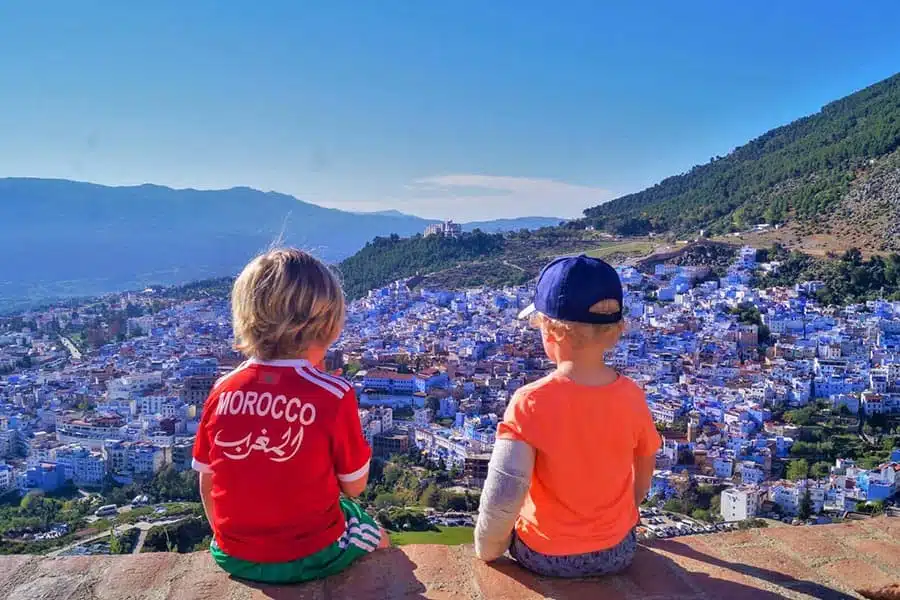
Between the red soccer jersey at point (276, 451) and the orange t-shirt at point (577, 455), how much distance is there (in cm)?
35

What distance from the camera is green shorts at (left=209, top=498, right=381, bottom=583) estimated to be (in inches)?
56.6

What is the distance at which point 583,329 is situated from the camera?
54.9 inches

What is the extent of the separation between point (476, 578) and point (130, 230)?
99.8 m

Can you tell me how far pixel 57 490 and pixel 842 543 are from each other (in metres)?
16.5

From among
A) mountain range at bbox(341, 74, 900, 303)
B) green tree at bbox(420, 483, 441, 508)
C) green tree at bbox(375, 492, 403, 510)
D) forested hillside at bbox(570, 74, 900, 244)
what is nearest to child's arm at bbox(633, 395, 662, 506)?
green tree at bbox(375, 492, 403, 510)

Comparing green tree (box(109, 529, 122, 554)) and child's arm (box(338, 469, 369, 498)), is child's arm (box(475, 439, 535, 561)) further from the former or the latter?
green tree (box(109, 529, 122, 554))

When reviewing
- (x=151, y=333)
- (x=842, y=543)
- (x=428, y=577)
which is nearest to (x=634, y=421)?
(x=428, y=577)

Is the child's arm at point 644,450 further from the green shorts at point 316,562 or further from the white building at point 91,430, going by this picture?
the white building at point 91,430

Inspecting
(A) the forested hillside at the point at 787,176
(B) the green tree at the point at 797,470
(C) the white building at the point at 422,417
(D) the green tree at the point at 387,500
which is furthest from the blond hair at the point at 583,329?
(A) the forested hillside at the point at 787,176

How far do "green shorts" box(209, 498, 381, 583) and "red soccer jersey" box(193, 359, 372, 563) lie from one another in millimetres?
18

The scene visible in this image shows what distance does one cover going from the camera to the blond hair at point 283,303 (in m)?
1.38

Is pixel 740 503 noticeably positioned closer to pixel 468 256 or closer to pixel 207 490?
pixel 207 490

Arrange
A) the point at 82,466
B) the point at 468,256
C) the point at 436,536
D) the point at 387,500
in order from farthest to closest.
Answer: the point at 468,256 < the point at 82,466 < the point at 387,500 < the point at 436,536

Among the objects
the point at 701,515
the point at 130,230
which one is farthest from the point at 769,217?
the point at 130,230
